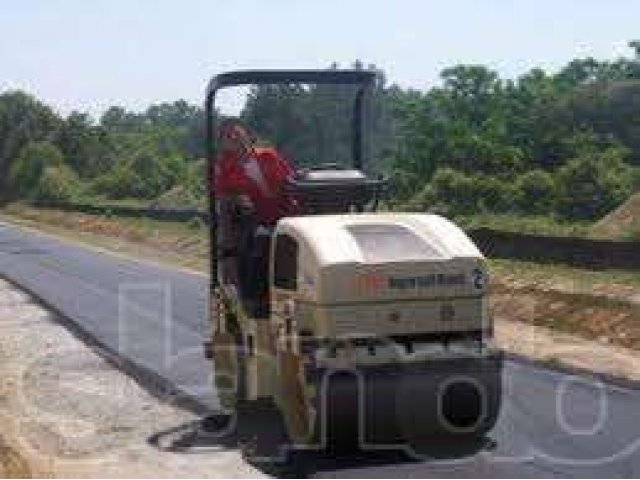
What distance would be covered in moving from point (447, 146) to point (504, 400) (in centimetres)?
5047

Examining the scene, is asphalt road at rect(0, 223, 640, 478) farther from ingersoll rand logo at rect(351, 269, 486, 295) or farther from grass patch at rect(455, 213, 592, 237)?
grass patch at rect(455, 213, 592, 237)

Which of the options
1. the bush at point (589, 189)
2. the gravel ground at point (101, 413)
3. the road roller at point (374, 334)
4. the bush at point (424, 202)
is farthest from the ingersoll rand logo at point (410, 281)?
the bush at point (589, 189)

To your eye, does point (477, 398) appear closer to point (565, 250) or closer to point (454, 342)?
point (454, 342)

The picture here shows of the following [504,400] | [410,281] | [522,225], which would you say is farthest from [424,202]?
[410,281]

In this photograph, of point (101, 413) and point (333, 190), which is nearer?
point (333, 190)

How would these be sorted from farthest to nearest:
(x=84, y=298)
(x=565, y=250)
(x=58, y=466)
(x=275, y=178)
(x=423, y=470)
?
(x=84, y=298), (x=565, y=250), (x=275, y=178), (x=58, y=466), (x=423, y=470)

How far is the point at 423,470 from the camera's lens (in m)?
11.7

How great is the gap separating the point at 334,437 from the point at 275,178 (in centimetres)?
324

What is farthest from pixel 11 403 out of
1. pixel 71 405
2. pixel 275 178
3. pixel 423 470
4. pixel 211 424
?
pixel 423 470

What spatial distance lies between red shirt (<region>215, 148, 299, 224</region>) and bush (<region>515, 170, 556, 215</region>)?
36.0m

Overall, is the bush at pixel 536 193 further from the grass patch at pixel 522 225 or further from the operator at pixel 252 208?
the operator at pixel 252 208

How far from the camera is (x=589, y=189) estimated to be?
157ft

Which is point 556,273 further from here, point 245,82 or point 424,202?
point 424,202

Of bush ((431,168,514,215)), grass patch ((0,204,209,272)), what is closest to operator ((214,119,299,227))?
grass patch ((0,204,209,272))
